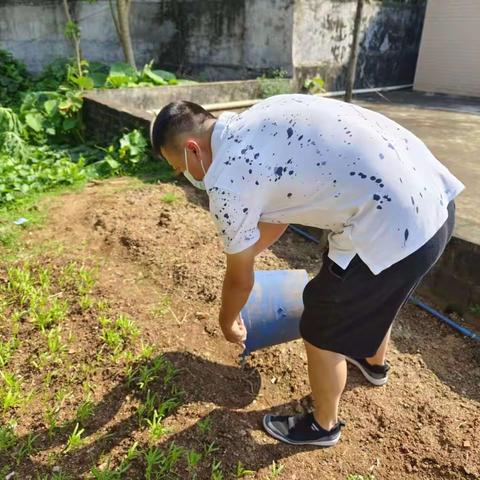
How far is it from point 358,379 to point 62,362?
4.93ft

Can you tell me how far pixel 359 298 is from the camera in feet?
5.25

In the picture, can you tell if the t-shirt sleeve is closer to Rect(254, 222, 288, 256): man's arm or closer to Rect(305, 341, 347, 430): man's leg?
Rect(254, 222, 288, 256): man's arm

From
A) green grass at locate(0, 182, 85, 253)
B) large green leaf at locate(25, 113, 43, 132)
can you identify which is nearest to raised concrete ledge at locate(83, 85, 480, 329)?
large green leaf at locate(25, 113, 43, 132)

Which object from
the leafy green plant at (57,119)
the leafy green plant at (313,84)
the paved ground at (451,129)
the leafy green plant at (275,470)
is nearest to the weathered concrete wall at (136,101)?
the leafy green plant at (57,119)

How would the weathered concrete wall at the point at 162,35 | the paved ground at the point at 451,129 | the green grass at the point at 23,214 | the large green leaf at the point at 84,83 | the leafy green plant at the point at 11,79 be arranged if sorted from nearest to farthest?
the green grass at the point at 23,214 < the paved ground at the point at 451,129 < the large green leaf at the point at 84,83 < the weathered concrete wall at the point at 162,35 < the leafy green plant at the point at 11,79

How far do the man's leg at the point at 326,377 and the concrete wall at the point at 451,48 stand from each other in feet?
33.3

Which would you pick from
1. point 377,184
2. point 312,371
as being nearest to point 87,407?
point 312,371

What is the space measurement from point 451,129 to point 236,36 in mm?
4279

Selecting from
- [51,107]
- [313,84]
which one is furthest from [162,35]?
[51,107]

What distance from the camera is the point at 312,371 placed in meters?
1.87

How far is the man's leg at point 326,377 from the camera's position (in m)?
1.80

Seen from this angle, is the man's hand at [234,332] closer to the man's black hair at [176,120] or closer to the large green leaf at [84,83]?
the man's black hair at [176,120]

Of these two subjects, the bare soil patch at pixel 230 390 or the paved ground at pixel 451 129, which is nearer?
the bare soil patch at pixel 230 390

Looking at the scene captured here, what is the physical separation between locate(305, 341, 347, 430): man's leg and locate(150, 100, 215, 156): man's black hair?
3.04 feet
